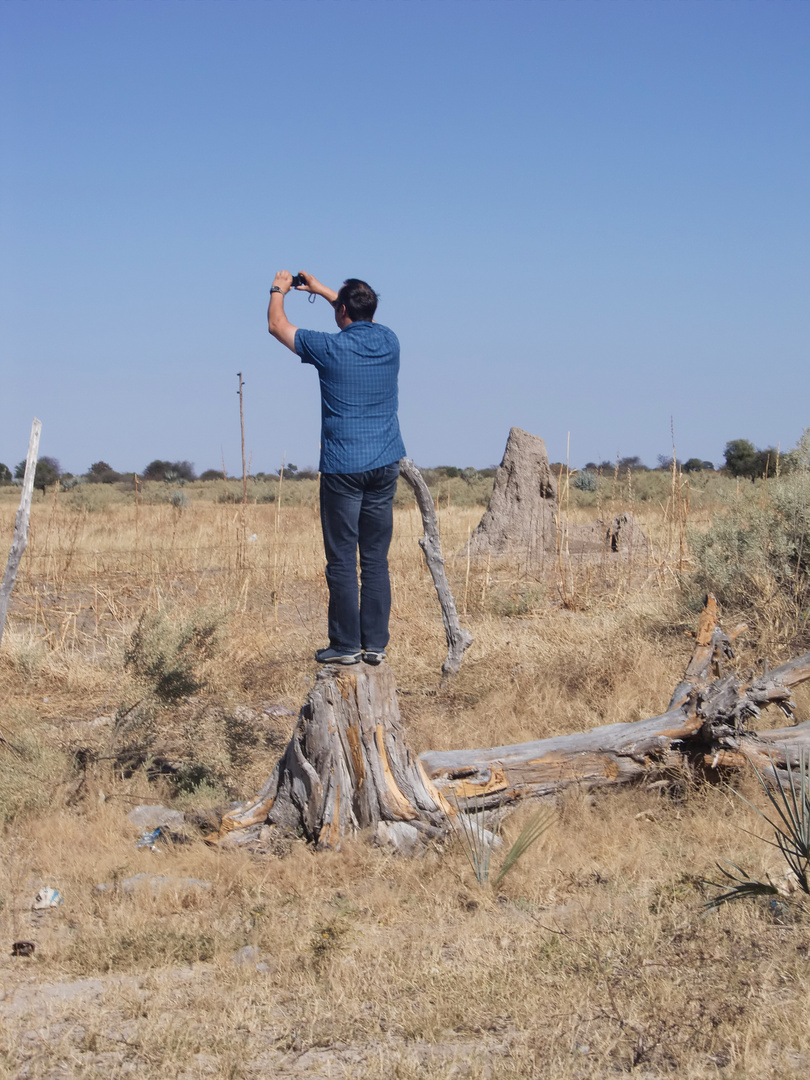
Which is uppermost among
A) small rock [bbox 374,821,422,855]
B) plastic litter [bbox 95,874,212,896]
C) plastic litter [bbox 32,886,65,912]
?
small rock [bbox 374,821,422,855]

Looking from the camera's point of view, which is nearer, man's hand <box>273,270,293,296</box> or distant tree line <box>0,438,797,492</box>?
man's hand <box>273,270,293,296</box>

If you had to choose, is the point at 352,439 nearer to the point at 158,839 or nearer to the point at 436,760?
the point at 436,760

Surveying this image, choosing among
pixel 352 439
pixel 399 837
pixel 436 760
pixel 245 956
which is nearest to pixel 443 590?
pixel 436 760

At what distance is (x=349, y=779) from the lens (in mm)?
4305

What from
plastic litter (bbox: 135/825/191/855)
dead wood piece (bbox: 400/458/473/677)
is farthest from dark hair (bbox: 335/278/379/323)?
plastic litter (bbox: 135/825/191/855)

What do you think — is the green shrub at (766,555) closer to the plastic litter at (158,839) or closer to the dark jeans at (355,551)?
the dark jeans at (355,551)

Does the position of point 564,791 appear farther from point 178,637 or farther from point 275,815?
point 178,637

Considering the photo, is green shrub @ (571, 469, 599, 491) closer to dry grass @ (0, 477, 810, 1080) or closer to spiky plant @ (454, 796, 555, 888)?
dry grass @ (0, 477, 810, 1080)

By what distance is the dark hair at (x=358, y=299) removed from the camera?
15.0 ft

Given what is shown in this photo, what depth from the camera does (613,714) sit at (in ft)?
19.7

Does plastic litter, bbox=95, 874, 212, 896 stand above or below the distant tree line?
below

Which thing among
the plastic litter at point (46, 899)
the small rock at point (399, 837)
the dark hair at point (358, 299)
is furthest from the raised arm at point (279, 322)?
the plastic litter at point (46, 899)

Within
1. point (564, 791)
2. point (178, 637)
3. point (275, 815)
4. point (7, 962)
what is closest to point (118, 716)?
point (178, 637)

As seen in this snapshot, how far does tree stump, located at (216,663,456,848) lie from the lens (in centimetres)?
423
